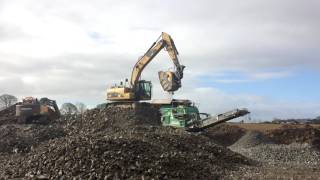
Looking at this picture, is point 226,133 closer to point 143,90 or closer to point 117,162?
point 143,90

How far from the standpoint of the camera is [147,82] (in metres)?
36.1

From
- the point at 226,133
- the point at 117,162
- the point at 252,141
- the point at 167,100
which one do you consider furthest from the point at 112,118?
the point at 117,162

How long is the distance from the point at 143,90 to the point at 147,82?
2.25 feet

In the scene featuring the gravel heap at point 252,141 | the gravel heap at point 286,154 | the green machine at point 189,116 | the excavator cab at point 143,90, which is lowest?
the gravel heap at point 286,154

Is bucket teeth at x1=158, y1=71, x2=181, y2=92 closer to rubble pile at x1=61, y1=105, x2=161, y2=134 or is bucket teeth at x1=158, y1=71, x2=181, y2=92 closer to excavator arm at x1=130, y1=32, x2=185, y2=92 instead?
excavator arm at x1=130, y1=32, x2=185, y2=92

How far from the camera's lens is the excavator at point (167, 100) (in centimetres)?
3011

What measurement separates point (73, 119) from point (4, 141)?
35.6 feet

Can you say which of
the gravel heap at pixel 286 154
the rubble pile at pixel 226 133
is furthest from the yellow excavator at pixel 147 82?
the gravel heap at pixel 286 154

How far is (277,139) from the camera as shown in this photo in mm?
32531

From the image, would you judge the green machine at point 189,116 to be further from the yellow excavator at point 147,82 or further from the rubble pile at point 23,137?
the rubble pile at point 23,137

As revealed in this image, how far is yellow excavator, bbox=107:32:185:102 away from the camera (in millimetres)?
33500

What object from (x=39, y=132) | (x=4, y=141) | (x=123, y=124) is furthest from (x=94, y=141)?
(x=123, y=124)

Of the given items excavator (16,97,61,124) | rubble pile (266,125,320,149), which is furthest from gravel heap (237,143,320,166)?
excavator (16,97,61,124)

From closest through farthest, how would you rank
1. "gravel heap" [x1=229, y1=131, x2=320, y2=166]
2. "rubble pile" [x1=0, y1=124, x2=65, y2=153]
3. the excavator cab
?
"rubble pile" [x1=0, y1=124, x2=65, y2=153]
"gravel heap" [x1=229, y1=131, x2=320, y2=166]
the excavator cab
